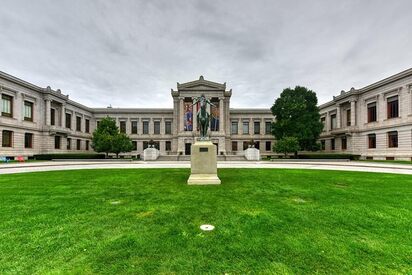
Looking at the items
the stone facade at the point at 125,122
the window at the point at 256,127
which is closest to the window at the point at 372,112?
the stone facade at the point at 125,122

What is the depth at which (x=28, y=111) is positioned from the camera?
3434 cm

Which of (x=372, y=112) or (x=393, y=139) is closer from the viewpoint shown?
(x=393, y=139)

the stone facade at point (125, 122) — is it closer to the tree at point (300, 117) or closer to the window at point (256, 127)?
the window at point (256, 127)

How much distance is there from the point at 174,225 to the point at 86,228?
69.8 inches

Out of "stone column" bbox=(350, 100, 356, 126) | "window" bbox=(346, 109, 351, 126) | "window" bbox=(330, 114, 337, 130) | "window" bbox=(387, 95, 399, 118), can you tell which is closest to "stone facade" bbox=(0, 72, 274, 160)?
"window" bbox=(330, 114, 337, 130)

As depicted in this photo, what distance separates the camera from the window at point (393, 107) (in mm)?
30264

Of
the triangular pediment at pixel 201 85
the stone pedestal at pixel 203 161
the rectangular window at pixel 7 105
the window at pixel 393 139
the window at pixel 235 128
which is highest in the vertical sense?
the triangular pediment at pixel 201 85

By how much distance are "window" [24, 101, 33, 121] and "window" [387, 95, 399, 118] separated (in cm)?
5716

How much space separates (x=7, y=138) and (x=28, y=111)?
5800mm

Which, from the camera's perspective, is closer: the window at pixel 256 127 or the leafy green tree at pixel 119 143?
the leafy green tree at pixel 119 143

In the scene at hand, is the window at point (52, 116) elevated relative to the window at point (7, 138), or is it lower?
elevated

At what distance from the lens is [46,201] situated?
6.33 metres

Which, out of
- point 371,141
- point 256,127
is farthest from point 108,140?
point 371,141

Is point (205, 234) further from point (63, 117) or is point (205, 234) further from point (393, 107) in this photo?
point (63, 117)
